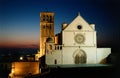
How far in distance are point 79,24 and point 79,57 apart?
2161 millimetres

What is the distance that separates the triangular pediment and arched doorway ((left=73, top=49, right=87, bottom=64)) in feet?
4.82

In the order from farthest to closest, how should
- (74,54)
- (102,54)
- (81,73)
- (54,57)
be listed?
(102,54), (74,54), (54,57), (81,73)

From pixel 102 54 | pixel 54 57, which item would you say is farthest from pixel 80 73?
pixel 102 54

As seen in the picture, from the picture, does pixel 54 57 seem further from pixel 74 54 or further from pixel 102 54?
pixel 102 54

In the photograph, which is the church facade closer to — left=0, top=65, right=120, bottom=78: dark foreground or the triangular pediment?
the triangular pediment

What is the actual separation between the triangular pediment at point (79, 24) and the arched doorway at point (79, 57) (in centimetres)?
147

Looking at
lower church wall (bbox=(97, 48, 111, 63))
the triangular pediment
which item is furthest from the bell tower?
lower church wall (bbox=(97, 48, 111, 63))

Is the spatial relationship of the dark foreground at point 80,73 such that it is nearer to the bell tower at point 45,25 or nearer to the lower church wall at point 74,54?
the lower church wall at point 74,54

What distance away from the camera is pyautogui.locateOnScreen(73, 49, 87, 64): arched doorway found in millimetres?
16797

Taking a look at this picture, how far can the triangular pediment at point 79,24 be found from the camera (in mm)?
16797

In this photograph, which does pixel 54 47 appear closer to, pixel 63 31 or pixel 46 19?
pixel 63 31

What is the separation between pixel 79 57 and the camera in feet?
55.4

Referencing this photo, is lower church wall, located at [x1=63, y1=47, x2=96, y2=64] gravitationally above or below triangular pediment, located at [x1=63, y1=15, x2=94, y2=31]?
below

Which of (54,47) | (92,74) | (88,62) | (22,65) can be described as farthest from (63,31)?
(92,74)
